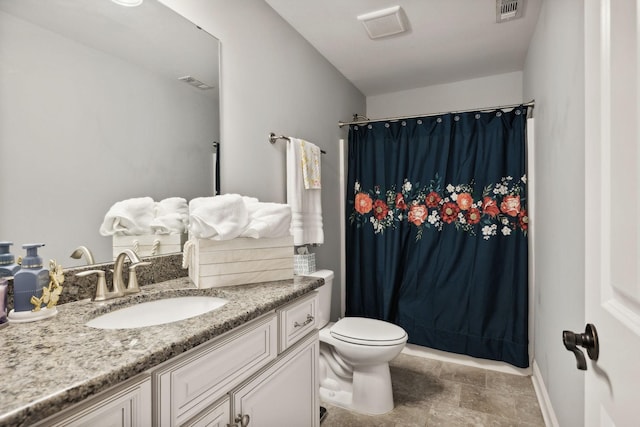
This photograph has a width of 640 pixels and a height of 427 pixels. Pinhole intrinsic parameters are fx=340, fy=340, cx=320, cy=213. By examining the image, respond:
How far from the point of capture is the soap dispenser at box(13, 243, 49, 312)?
88 cm

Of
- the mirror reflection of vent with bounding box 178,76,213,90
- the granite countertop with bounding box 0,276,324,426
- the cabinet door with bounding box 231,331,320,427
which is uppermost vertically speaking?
the mirror reflection of vent with bounding box 178,76,213,90

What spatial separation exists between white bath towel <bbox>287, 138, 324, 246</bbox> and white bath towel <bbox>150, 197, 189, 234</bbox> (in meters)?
0.69

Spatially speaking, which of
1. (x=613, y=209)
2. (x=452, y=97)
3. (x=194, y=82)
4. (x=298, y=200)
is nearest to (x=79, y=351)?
(x=613, y=209)

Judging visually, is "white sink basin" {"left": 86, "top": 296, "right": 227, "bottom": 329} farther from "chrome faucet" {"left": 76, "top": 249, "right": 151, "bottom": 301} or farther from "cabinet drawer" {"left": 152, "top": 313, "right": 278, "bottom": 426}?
"cabinet drawer" {"left": 152, "top": 313, "right": 278, "bottom": 426}

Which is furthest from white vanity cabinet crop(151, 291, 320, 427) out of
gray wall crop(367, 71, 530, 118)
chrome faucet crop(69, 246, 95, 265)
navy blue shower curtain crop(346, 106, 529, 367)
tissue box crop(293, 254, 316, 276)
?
gray wall crop(367, 71, 530, 118)

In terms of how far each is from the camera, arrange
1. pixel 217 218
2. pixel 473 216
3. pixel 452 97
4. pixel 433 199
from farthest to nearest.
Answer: pixel 452 97 < pixel 433 199 < pixel 473 216 < pixel 217 218

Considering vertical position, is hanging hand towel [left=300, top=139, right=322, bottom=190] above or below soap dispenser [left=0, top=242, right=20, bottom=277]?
Result: above

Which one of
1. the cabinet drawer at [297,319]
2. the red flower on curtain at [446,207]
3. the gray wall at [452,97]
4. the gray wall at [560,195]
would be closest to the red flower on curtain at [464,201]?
the red flower on curtain at [446,207]

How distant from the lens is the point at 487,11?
1997 mm

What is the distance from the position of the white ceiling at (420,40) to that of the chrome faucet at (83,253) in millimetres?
1645

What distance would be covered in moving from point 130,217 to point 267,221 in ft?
1.66

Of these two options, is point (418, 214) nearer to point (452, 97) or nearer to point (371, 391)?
point (452, 97)

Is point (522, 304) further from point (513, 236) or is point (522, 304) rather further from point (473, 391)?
point (473, 391)

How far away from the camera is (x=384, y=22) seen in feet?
6.84
